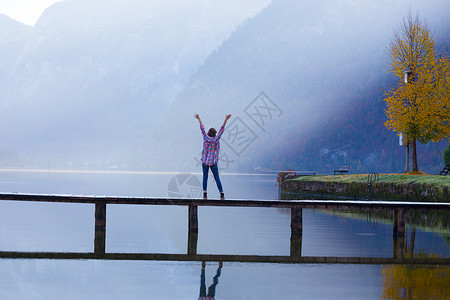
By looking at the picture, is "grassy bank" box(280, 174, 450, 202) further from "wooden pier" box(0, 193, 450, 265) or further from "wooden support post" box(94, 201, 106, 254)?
"wooden support post" box(94, 201, 106, 254)

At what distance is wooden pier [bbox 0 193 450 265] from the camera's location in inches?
561

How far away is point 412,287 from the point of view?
1065 cm

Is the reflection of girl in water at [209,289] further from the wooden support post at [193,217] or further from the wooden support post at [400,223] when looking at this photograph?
the wooden support post at [400,223]

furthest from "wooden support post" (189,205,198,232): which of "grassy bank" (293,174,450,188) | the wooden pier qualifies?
"grassy bank" (293,174,450,188)

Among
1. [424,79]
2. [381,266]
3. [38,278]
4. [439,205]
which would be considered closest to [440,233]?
[439,205]

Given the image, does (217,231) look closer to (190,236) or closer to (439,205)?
(190,236)

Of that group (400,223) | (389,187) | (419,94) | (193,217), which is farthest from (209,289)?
(419,94)

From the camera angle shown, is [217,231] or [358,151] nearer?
[217,231]

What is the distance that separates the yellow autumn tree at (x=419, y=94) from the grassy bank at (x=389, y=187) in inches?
201

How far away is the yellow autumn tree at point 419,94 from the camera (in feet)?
150

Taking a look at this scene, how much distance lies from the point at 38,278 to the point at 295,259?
218 inches

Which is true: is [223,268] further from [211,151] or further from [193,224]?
[193,224]

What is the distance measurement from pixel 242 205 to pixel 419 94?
31.9m

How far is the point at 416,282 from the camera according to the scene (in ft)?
36.6
